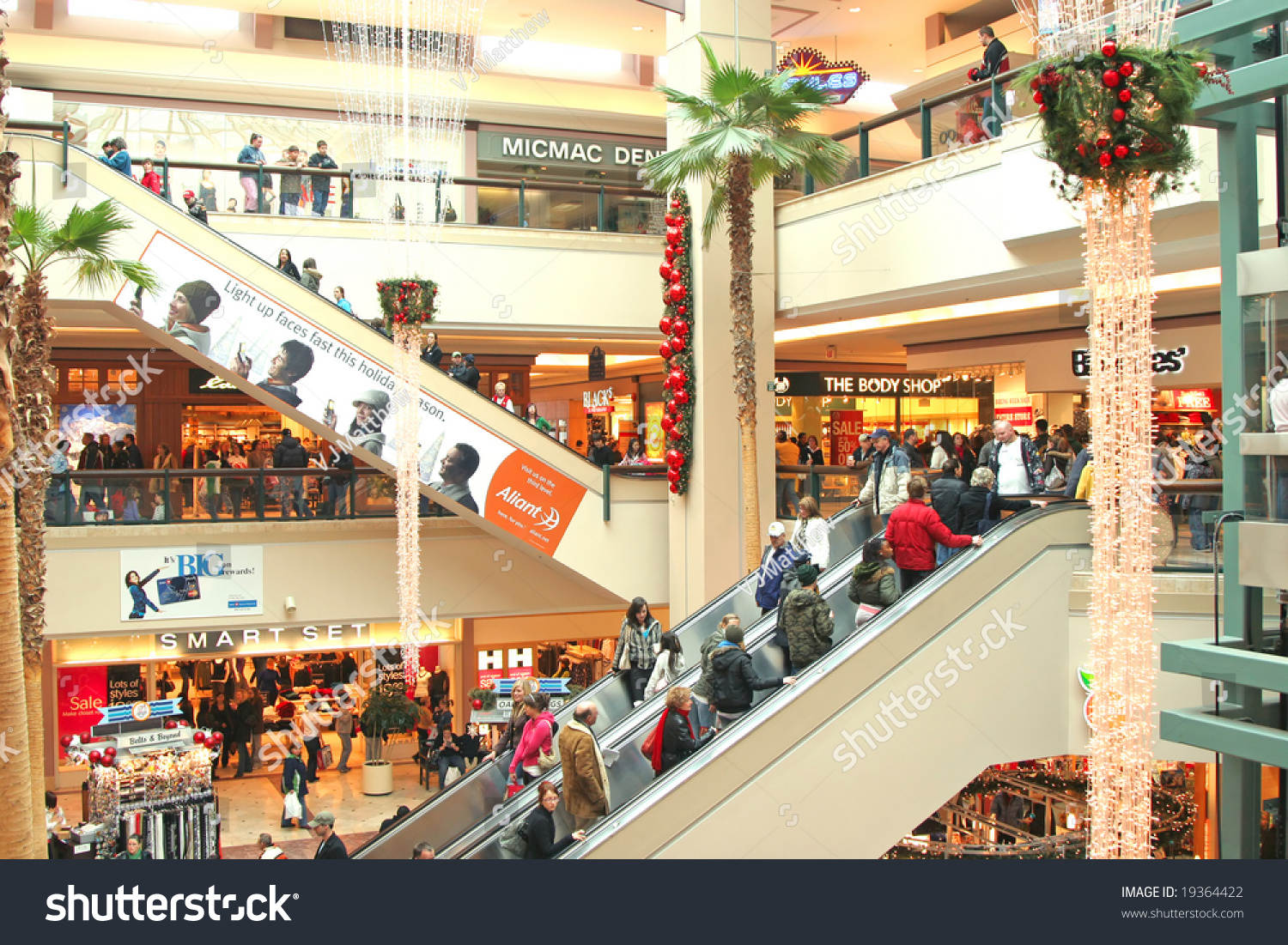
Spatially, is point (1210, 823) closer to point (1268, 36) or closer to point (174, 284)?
point (1268, 36)

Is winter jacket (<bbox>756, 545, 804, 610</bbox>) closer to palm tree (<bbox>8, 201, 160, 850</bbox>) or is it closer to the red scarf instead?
the red scarf

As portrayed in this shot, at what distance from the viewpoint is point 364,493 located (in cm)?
1597

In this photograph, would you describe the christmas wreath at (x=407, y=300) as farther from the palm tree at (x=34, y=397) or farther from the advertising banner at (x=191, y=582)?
the advertising banner at (x=191, y=582)

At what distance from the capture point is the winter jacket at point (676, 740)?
8500 mm

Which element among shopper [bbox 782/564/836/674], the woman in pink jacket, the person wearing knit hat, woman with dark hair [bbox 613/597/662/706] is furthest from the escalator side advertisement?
shopper [bbox 782/564/836/674]

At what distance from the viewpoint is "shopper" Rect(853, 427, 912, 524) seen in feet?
36.2

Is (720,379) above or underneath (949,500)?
above

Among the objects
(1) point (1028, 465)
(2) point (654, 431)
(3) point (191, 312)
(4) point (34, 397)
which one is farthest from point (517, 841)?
(2) point (654, 431)

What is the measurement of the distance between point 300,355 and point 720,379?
Answer: 5.49 m

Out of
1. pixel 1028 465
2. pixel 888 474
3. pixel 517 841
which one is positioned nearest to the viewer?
pixel 517 841

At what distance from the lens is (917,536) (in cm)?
942

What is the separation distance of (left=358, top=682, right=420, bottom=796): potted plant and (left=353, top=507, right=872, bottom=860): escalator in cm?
566

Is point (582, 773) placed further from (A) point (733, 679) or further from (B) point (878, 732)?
(B) point (878, 732)

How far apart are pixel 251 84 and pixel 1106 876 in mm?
19351
